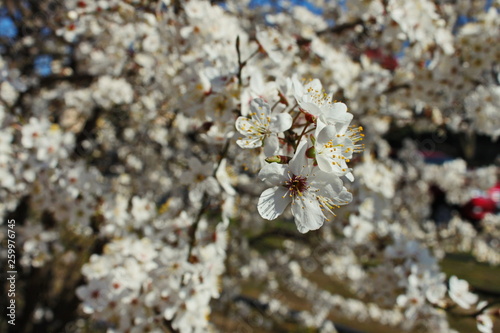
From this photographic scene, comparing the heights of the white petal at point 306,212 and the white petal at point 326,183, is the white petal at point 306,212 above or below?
below

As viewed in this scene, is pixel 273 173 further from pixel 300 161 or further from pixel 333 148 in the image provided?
pixel 333 148

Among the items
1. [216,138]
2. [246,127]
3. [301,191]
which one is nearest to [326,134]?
[301,191]

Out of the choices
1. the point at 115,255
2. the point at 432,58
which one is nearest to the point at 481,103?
the point at 432,58

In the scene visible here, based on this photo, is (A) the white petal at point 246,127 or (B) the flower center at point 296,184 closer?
(B) the flower center at point 296,184

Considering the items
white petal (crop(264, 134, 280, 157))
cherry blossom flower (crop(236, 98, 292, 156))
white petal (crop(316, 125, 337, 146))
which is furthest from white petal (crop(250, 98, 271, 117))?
white petal (crop(316, 125, 337, 146))

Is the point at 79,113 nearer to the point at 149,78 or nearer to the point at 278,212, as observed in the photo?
the point at 149,78

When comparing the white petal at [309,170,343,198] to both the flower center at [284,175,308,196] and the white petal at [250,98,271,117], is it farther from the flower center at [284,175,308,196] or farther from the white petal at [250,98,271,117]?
the white petal at [250,98,271,117]

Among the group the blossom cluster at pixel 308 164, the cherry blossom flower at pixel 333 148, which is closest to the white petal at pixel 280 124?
the blossom cluster at pixel 308 164

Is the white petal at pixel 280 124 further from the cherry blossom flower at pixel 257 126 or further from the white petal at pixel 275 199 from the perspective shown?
the white petal at pixel 275 199
